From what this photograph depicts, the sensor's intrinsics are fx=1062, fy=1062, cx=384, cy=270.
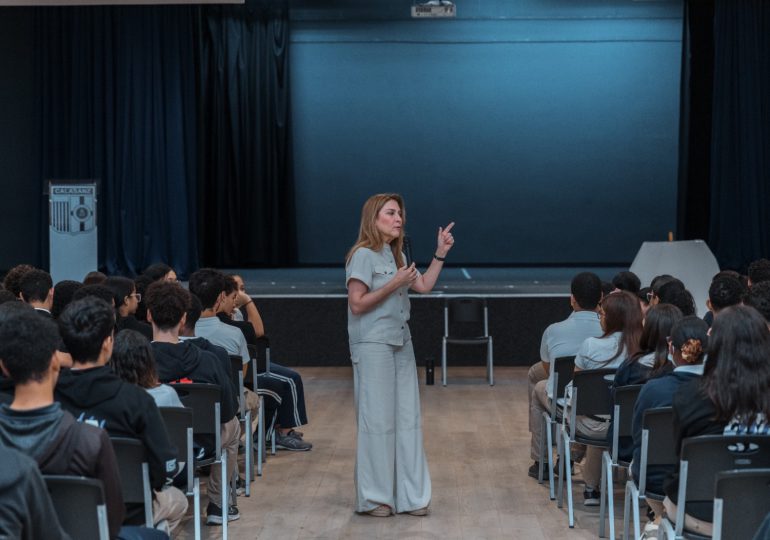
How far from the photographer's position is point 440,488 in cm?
532

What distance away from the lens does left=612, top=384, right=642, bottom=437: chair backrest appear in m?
4.08

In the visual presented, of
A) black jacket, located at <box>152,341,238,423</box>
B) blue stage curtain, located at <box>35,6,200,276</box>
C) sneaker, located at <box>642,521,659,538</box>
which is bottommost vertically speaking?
sneaker, located at <box>642,521,659,538</box>

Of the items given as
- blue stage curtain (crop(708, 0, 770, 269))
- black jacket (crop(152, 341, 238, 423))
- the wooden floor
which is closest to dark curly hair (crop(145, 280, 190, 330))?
black jacket (crop(152, 341, 238, 423))

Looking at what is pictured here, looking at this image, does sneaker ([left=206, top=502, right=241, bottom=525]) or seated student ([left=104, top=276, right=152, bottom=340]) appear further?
seated student ([left=104, top=276, right=152, bottom=340])

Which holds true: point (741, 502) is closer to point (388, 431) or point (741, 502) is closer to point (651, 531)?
point (651, 531)

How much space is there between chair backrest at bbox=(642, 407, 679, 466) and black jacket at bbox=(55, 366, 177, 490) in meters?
1.56

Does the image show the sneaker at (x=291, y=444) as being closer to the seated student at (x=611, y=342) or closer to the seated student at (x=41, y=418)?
the seated student at (x=611, y=342)

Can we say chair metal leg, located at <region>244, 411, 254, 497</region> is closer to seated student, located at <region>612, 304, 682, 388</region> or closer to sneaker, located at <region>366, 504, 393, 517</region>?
sneaker, located at <region>366, 504, 393, 517</region>

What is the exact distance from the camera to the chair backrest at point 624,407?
13.4 feet

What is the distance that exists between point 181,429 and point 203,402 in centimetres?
46

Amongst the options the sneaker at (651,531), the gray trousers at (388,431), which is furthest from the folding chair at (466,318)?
the sneaker at (651,531)

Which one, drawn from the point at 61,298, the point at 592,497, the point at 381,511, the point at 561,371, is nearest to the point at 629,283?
the point at 561,371

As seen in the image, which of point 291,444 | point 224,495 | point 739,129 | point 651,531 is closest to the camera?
point 651,531

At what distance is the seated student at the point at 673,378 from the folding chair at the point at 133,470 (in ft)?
5.25
